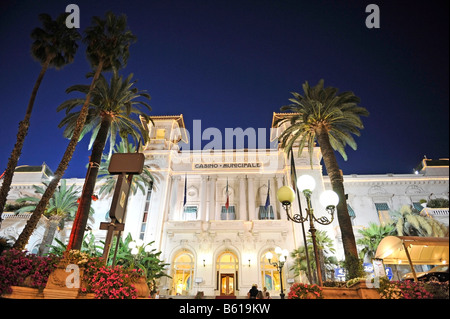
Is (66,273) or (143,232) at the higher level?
(143,232)

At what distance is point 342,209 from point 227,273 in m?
17.1

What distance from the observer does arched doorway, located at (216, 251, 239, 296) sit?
2741 cm

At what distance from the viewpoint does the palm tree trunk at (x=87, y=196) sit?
14.6 m

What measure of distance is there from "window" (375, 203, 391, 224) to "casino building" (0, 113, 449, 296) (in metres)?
0.11

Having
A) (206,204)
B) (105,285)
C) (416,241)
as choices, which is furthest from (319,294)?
(206,204)

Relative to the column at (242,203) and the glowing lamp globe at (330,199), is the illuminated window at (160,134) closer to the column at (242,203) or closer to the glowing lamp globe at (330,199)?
the column at (242,203)

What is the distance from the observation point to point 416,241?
7.40 metres

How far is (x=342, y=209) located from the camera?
49.5 ft

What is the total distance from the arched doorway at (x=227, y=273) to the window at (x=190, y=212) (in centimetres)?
587

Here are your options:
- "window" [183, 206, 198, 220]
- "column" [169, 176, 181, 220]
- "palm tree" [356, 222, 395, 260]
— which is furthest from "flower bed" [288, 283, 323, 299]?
"window" [183, 206, 198, 220]
